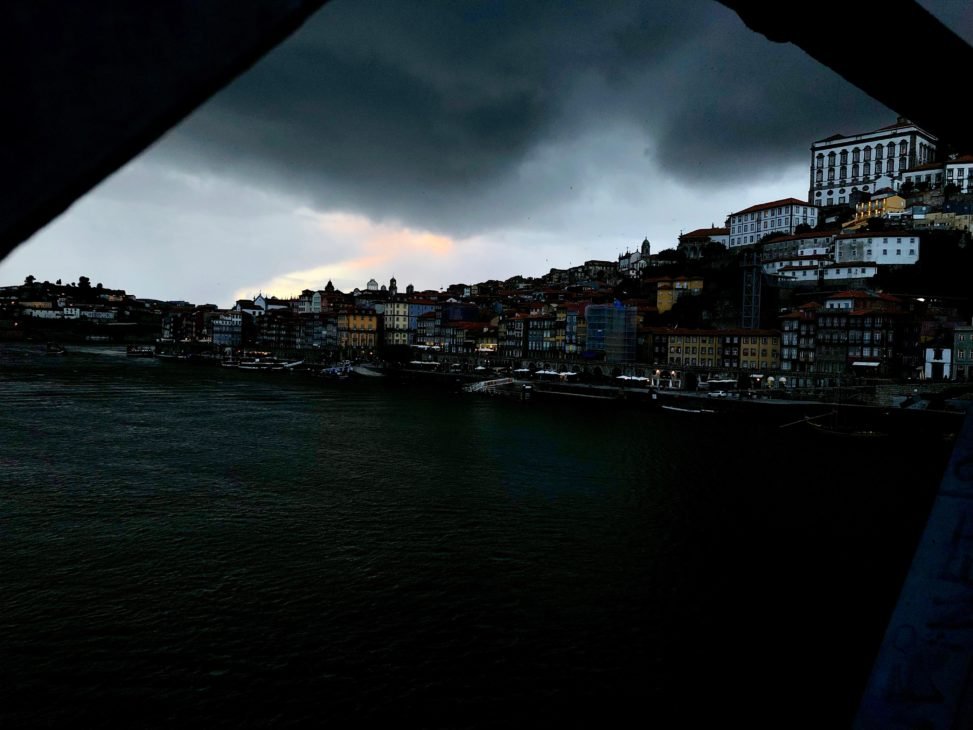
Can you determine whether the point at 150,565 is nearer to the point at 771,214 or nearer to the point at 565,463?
the point at 565,463

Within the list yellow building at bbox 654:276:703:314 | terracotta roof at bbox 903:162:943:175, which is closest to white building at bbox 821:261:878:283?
yellow building at bbox 654:276:703:314

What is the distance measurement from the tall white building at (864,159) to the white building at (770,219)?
814 cm

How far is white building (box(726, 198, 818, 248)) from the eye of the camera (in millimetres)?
59969

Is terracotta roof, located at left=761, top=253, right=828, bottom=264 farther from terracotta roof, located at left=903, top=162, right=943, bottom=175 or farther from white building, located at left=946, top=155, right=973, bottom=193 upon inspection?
terracotta roof, located at left=903, top=162, right=943, bottom=175

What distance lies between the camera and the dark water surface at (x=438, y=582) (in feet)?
28.2

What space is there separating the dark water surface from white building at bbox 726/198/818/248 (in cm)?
4208

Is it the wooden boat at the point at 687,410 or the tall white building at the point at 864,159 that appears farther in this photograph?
the tall white building at the point at 864,159

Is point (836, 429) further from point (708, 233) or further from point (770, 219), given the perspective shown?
point (708, 233)

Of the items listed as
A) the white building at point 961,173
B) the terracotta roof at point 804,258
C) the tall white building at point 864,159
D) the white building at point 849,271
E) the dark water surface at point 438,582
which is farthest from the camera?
the tall white building at point 864,159

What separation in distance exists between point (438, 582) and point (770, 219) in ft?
196

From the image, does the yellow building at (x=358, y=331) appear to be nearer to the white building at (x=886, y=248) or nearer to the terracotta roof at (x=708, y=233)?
the terracotta roof at (x=708, y=233)

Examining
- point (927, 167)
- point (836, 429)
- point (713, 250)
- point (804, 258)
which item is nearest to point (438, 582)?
point (836, 429)

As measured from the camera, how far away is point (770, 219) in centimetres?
6109

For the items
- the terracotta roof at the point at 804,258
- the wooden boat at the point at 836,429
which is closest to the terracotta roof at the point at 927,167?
the terracotta roof at the point at 804,258
